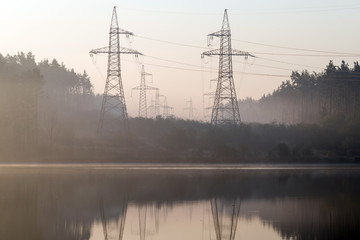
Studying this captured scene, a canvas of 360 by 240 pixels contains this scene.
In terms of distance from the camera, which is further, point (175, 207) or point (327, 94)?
point (327, 94)

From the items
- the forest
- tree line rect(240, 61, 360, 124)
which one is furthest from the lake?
tree line rect(240, 61, 360, 124)

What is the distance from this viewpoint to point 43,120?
408 feet

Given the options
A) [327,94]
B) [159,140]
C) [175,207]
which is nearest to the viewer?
[175,207]

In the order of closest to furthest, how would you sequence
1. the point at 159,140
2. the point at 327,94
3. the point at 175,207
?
the point at 175,207 → the point at 159,140 → the point at 327,94

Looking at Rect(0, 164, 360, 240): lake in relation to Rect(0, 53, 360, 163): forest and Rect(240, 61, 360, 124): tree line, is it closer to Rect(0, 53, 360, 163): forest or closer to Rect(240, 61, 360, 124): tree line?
Rect(0, 53, 360, 163): forest

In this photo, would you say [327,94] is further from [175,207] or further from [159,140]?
[175,207]

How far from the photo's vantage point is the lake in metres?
27.3

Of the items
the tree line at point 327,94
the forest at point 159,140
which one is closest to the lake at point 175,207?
the forest at point 159,140

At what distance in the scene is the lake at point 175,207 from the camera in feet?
89.5

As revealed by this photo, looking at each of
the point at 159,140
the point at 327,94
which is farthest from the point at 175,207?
the point at 327,94

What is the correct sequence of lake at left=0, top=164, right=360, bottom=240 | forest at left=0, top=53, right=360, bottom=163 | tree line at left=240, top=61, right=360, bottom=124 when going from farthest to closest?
tree line at left=240, top=61, right=360, bottom=124 → forest at left=0, top=53, right=360, bottom=163 → lake at left=0, top=164, right=360, bottom=240

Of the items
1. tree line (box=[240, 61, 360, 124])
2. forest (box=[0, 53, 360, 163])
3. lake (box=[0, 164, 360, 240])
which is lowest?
lake (box=[0, 164, 360, 240])

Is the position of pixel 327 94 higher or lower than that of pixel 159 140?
higher

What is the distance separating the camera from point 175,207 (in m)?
35.9
